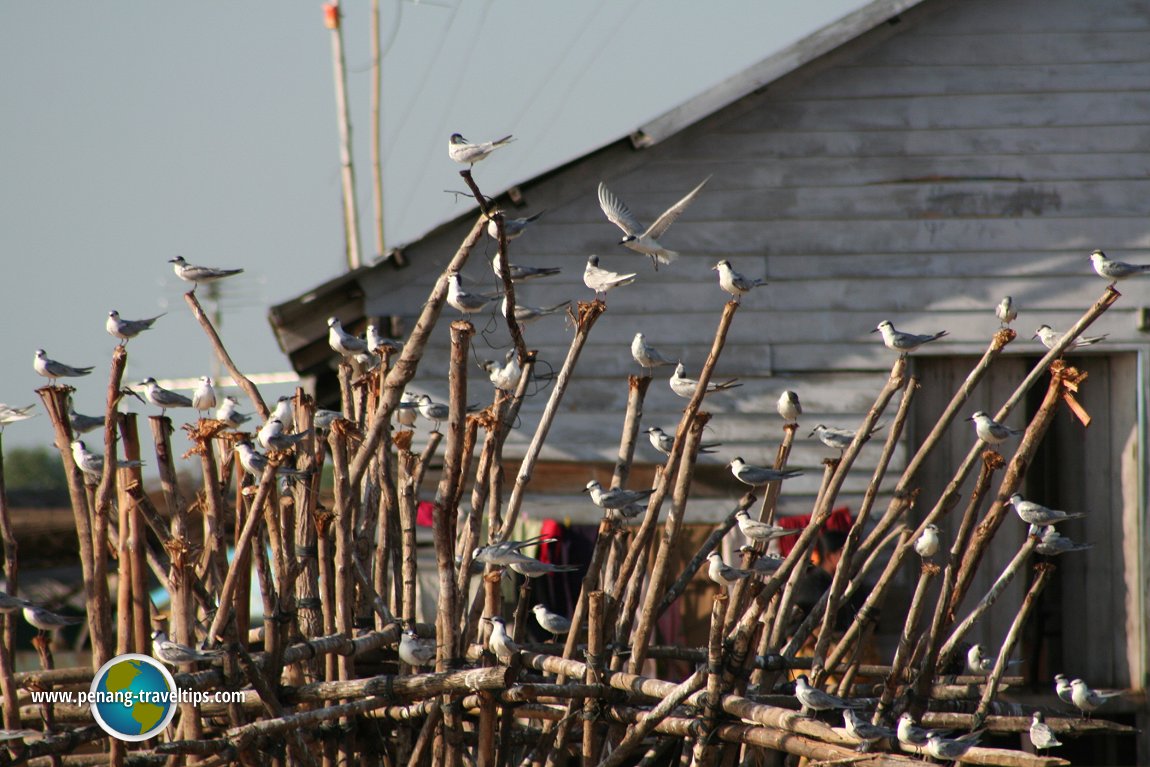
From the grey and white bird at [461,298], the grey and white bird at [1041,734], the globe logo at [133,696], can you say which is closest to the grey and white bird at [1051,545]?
the grey and white bird at [1041,734]

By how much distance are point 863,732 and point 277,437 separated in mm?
2133

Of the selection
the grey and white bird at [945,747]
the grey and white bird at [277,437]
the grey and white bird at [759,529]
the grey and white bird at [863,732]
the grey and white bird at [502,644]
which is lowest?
the grey and white bird at [945,747]

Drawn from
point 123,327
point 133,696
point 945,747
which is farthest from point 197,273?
point 945,747

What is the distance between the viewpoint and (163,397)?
18.7ft

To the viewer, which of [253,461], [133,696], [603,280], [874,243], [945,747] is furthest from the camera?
[874,243]

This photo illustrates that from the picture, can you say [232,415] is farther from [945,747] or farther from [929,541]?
[945,747]

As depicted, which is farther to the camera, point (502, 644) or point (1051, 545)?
point (1051, 545)

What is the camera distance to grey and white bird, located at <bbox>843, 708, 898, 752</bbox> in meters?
3.52

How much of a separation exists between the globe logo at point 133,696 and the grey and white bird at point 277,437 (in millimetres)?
797

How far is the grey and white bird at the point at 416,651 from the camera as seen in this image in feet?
14.3

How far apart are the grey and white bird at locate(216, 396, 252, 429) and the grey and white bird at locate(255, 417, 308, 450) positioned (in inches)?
34.8

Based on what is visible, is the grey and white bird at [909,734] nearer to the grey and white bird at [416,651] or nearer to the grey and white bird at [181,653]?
the grey and white bird at [416,651]

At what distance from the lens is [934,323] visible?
7.65 m

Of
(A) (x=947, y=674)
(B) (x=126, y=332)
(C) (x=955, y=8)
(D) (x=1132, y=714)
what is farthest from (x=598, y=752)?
(C) (x=955, y=8)
